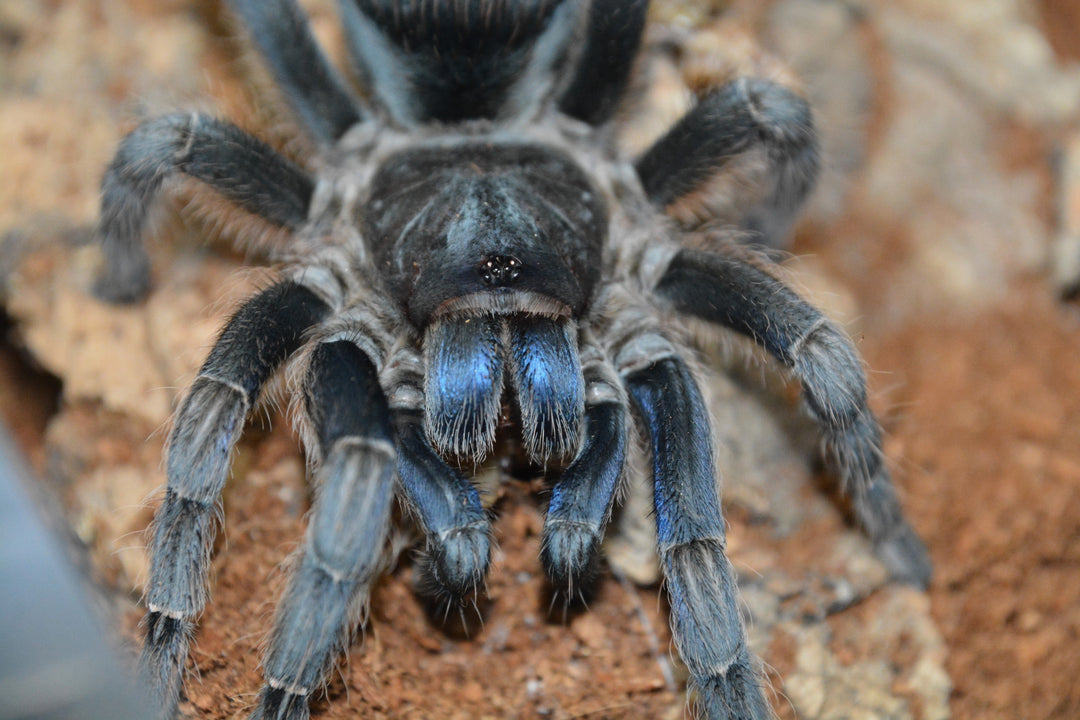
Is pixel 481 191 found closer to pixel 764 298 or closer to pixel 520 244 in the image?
pixel 520 244

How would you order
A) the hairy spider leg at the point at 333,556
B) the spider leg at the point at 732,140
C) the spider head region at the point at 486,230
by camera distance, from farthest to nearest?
1. the spider leg at the point at 732,140
2. the spider head region at the point at 486,230
3. the hairy spider leg at the point at 333,556

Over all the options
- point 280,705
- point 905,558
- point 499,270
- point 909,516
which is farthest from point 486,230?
point 909,516

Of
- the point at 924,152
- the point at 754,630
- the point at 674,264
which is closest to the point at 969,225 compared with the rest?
the point at 924,152

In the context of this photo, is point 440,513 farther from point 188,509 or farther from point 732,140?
point 732,140

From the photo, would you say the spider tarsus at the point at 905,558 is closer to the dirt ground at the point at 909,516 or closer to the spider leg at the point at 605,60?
the dirt ground at the point at 909,516

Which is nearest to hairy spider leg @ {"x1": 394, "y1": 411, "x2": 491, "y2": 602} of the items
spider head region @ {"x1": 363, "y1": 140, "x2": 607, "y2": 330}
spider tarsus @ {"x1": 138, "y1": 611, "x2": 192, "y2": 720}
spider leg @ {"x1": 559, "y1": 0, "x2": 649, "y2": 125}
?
spider head region @ {"x1": 363, "y1": 140, "x2": 607, "y2": 330}

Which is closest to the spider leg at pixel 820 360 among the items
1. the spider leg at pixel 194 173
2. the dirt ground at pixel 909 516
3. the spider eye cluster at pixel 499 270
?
the dirt ground at pixel 909 516

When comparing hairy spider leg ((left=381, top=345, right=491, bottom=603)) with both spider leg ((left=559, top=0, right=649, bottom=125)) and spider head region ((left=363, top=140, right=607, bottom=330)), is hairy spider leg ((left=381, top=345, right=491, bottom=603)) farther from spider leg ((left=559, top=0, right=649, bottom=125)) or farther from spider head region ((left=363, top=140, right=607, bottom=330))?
spider leg ((left=559, top=0, right=649, bottom=125))
